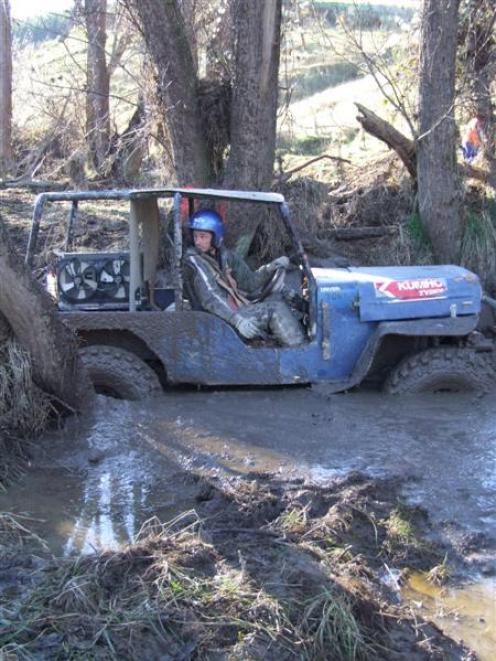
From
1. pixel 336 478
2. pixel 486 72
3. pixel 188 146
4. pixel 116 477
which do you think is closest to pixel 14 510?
pixel 116 477

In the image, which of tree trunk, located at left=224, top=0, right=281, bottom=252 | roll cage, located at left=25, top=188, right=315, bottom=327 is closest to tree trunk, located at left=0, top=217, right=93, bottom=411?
roll cage, located at left=25, top=188, right=315, bottom=327

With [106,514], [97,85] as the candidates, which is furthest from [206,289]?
[97,85]

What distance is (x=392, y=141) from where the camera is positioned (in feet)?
32.8

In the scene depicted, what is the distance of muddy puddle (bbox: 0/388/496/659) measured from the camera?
4.28 meters

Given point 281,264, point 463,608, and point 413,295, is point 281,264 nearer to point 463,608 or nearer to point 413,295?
point 413,295

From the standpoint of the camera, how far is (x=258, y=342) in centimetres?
629

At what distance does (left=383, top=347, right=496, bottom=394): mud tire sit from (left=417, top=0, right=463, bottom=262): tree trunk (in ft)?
11.7

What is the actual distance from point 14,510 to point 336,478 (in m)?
1.79

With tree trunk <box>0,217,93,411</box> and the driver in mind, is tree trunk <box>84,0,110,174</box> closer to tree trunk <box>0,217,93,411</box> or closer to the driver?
the driver

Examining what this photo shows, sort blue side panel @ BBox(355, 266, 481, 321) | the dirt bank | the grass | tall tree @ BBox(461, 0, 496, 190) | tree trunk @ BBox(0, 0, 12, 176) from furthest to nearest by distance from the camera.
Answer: tree trunk @ BBox(0, 0, 12, 176)
tall tree @ BBox(461, 0, 496, 190)
the grass
blue side panel @ BBox(355, 266, 481, 321)
the dirt bank

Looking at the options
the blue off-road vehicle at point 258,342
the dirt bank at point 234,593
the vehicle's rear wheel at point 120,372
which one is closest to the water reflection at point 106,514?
the dirt bank at point 234,593

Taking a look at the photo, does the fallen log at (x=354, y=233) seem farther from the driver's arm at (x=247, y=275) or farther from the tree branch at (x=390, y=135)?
the driver's arm at (x=247, y=275)

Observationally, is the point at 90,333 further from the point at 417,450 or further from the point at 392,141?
the point at 392,141

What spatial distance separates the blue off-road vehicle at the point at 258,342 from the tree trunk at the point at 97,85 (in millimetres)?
5930
